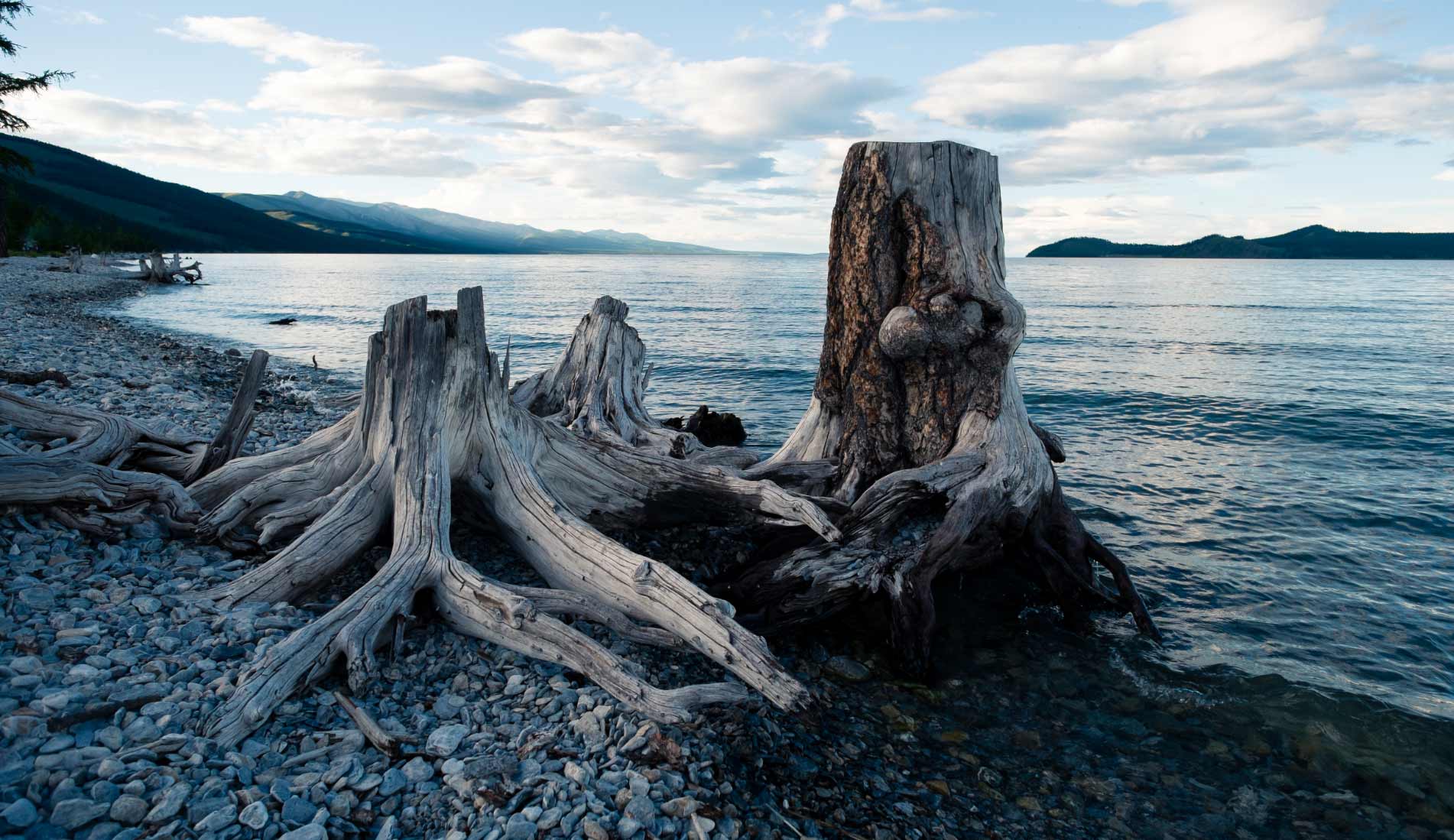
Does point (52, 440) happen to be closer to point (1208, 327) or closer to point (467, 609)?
point (467, 609)

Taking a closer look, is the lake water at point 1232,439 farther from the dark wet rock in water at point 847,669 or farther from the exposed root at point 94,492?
the exposed root at point 94,492

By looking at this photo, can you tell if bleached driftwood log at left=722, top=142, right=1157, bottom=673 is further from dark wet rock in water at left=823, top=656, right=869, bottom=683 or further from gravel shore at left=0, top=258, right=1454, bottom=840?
gravel shore at left=0, top=258, right=1454, bottom=840

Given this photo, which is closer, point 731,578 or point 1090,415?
point 731,578

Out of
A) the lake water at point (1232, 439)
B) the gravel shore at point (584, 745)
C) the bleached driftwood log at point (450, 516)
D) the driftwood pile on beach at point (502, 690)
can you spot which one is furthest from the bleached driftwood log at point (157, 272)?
the gravel shore at point (584, 745)

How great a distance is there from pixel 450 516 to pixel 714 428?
6.29 meters

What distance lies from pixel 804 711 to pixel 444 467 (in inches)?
130

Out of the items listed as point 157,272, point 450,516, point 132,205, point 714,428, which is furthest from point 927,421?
point 132,205

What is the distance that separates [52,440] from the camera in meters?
6.97

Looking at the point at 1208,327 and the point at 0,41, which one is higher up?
the point at 0,41

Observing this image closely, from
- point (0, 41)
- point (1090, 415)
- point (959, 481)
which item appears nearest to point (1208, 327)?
point (1090, 415)

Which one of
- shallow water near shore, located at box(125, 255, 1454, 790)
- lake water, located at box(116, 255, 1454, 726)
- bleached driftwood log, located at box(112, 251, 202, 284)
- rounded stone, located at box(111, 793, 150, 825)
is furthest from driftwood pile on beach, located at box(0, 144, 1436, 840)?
bleached driftwood log, located at box(112, 251, 202, 284)

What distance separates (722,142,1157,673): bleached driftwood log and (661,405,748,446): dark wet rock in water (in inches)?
171

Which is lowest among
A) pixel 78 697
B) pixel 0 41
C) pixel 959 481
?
pixel 78 697

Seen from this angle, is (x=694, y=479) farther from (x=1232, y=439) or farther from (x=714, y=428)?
(x=1232, y=439)
